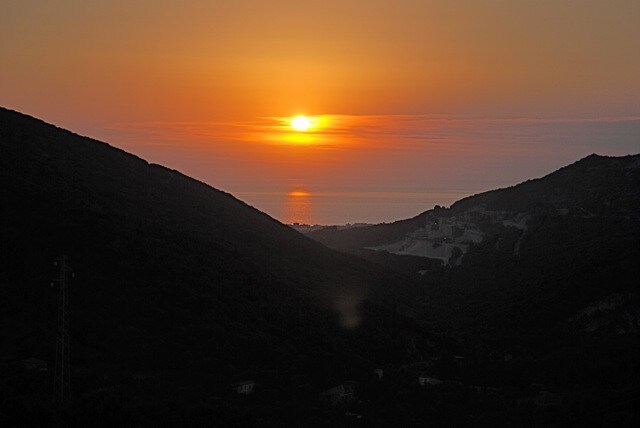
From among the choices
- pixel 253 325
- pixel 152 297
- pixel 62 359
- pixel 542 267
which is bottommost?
pixel 62 359

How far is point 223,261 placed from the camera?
2207 inches

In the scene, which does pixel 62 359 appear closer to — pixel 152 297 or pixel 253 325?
pixel 152 297

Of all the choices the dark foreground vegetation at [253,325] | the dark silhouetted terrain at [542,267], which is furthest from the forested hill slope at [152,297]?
the dark silhouetted terrain at [542,267]

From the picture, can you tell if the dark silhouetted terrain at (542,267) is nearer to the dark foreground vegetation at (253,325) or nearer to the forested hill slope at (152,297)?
the dark foreground vegetation at (253,325)

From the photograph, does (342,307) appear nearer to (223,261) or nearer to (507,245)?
(223,261)

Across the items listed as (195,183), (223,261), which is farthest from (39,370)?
(195,183)

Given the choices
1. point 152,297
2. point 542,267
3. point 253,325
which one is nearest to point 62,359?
Answer: point 152,297

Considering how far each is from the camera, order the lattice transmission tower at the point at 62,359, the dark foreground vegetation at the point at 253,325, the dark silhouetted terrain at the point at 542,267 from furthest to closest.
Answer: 1. the dark silhouetted terrain at the point at 542,267
2. the dark foreground vegetation at the point at 253,325
3. the lattice transmission tower at the point at 62,359

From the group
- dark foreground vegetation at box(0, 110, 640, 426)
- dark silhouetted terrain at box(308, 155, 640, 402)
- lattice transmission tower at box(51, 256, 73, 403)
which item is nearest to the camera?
lattice transmission tower at box(51, 256, 73, 403)

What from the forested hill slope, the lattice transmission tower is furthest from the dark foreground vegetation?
the lattice transmission tower

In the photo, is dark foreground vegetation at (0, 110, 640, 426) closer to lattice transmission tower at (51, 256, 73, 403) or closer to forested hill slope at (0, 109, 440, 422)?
forested hill slope at (0, 109, 440, 422)

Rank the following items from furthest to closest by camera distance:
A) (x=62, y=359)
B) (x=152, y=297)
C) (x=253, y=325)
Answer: (x=253, y=325)
(x=152, y=297)
(x=62, y=359)

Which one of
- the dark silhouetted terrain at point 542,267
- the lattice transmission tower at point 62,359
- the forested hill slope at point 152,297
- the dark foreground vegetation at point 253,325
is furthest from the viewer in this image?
the dark silhouetted terrain at point 542,267

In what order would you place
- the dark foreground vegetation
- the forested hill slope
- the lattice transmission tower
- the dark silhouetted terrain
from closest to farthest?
the lattice transmission tower < the dark foreground vegetation < the forested hill slope < the dark silhouetted terrain
